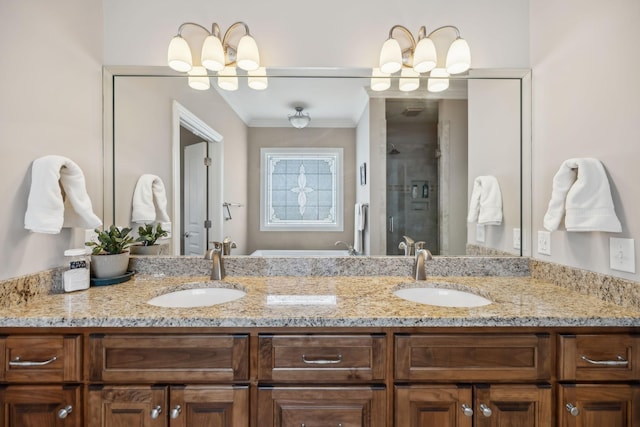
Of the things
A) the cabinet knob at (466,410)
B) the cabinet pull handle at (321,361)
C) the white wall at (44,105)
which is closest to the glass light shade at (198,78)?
the white wall at (44,105)

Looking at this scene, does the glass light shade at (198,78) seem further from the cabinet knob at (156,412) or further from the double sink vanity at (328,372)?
the cabinet knob at (156,412)

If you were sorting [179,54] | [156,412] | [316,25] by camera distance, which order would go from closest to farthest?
1. [156,412]
2. [179,54]
3. [316,25]

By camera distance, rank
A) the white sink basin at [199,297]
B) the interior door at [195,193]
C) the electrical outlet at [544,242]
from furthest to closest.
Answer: the interior door at [195,193] < the electrical outlet at [544,242] < the white sink basin at [199,297]

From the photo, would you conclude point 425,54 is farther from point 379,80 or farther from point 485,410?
point 485,410

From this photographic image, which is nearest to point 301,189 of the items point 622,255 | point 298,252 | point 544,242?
point 298,252

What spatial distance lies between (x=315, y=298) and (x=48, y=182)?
45.3 inches

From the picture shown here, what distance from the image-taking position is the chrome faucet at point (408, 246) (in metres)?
1.67

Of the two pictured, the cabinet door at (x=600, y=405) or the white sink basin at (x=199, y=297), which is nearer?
the cabinet door at (x=600, y=405)

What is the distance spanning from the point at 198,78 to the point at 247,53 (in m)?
0.33

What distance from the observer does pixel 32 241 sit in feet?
4.11

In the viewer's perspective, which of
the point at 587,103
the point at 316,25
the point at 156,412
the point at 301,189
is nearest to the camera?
the point at 156,412

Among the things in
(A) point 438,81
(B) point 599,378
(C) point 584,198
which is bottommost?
(B) point 599,378

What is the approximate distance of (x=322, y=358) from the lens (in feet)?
3.34

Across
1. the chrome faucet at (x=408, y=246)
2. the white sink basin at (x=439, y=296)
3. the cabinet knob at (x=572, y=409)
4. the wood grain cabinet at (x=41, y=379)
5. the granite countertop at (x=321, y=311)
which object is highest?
the chrome faucet at (x=408, y=246)
